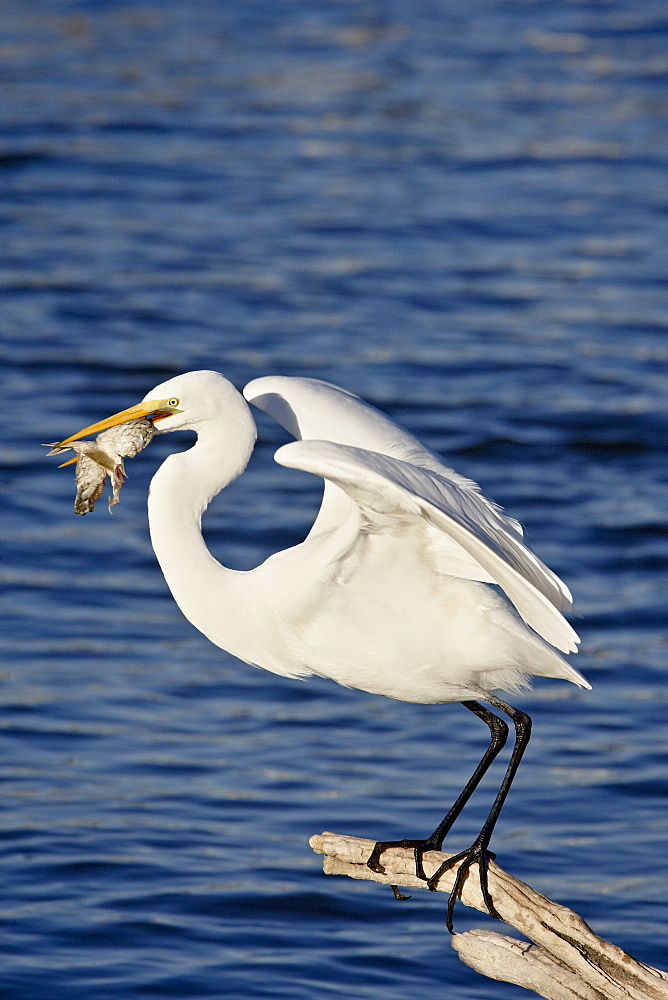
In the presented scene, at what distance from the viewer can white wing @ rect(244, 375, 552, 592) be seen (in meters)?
5.67

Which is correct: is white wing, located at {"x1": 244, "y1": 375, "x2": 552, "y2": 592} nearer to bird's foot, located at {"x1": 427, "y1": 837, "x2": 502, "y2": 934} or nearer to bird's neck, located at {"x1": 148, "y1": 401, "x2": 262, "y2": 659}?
bird's neck, located at {"x1": 148, "y1": 401, "x2": 262, "y2": 659}

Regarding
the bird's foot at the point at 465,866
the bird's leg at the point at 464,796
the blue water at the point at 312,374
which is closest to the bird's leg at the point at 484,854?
the bird's foot at the point at 465,866

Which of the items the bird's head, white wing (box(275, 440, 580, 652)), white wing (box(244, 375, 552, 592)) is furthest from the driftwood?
the bird's head

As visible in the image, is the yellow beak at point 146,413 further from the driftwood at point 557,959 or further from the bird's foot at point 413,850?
the driftwood at point 557,959

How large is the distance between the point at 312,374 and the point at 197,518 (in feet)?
32.1

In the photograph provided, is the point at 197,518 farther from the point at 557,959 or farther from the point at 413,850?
the point at 557,959

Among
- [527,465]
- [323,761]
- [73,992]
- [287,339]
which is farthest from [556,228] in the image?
[73,992]

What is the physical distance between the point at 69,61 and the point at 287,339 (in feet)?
37.3

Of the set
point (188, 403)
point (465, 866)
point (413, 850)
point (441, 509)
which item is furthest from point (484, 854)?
point (188, 403)

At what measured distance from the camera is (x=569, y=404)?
15.7 meters

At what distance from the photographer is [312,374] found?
51.4 ft

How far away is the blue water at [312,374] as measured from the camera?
8.53 meters

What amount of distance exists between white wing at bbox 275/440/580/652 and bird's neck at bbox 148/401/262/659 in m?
0.73

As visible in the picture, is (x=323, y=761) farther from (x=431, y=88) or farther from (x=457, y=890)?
(x=431, y=88)
